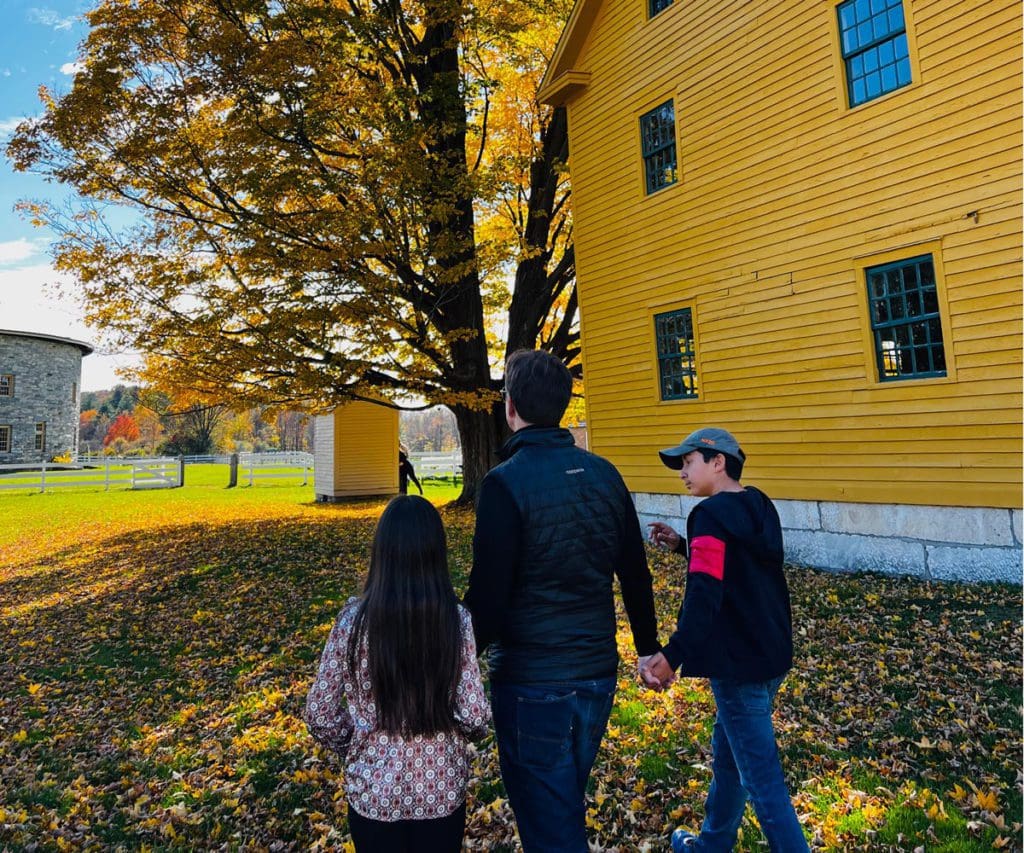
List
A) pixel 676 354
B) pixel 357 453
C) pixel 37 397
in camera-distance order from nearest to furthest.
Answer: pixel 676 354, pixel 357 453, pixel 37 397

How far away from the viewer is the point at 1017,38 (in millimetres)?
7398

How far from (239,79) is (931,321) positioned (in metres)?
12.3

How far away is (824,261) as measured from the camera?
9.25 m

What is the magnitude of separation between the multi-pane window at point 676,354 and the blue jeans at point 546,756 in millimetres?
9713

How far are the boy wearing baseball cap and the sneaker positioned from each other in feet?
1.65

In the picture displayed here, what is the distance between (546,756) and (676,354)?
10241 millimetres

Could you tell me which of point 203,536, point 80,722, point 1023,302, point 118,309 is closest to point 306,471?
point 203,536

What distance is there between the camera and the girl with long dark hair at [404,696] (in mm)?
2068

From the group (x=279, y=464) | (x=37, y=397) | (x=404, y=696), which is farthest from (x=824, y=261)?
(x=37, y=397)

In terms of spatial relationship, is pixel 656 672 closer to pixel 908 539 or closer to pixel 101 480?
pixel 908 539

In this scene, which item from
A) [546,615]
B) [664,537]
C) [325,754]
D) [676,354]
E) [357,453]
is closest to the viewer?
[546,615]

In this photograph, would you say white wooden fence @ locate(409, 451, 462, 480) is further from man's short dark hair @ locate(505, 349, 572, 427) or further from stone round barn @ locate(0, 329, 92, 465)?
stone round barn @ locate(0, 329, 92, 465)

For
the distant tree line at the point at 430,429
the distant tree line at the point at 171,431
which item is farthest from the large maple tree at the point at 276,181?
the distant tree line at the point at 430,429

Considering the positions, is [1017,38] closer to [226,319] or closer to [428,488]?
[226,319]
